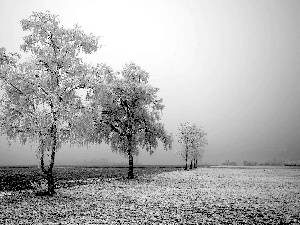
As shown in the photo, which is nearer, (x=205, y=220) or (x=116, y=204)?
(x=205, y=220)

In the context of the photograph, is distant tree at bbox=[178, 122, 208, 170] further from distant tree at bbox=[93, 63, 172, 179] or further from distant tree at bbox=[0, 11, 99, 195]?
distant tree at bbox=[0, 11, 99, 195]

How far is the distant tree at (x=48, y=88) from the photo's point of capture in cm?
1922

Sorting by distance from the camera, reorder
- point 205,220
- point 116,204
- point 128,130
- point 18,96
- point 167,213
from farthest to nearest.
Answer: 1. point 128,130
2. point 18,96
3. point 116,204
4. point 167,213
5. point 205,220

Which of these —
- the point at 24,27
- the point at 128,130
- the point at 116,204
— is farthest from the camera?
the point at 128,130

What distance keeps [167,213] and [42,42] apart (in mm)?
17612

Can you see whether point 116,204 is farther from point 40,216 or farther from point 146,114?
point 146,114

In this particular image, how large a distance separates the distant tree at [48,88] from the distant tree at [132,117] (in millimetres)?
14530

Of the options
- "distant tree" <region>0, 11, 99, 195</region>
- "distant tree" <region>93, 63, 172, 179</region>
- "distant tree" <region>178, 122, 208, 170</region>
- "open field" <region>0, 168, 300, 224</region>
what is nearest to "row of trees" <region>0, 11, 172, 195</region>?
"distant tree" <region>0, 11, 99, 195</region>

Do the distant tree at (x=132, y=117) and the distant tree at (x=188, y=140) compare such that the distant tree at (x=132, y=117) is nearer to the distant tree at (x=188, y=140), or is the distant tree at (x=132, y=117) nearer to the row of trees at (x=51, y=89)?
the row of trees at (x=51, y=89)

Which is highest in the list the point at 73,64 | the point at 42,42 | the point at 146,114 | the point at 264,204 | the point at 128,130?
the point at 42,42

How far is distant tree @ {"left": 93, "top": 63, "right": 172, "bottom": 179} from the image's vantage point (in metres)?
38.6

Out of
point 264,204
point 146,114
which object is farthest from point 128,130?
point 264,204

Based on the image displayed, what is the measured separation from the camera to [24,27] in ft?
72.8

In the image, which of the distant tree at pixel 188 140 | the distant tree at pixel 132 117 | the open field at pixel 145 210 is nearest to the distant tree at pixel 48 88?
the open field at pixel 145 210
